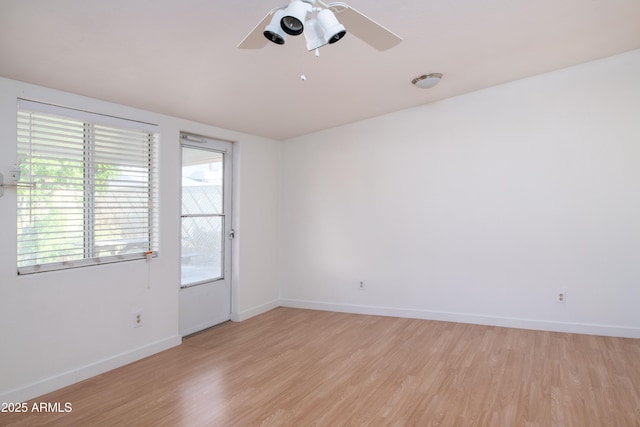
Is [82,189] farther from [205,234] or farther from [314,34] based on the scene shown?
[314,34]

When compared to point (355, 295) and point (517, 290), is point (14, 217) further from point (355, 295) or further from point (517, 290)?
point (517, 290)

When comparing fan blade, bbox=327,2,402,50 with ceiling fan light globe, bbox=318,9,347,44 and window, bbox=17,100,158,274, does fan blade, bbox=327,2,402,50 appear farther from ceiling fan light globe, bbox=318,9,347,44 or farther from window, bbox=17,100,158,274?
window, bbox=17,100,158,274

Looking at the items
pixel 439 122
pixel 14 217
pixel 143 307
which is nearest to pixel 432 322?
pixel 439 122

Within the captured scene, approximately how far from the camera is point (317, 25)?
1726 mm

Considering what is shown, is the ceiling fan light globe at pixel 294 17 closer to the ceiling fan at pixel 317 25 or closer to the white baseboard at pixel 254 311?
the ceiling fan at pixel 317 25

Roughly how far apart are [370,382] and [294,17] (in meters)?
2.57

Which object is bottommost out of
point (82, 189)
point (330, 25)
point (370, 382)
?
point (370, 382)

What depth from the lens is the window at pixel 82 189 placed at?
272 cm

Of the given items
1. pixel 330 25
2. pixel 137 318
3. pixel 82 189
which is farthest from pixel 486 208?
pixel 82 189

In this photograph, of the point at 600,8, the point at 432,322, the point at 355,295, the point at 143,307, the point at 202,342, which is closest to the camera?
the point at 600,8

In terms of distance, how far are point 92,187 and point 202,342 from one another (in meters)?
1.82

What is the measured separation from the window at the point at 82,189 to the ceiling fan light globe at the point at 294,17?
7.26ft

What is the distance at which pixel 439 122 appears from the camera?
448cm

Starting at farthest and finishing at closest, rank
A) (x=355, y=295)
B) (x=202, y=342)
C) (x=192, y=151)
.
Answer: (x=355, y=295), (x=192, y=151), (x=202, y=342)
